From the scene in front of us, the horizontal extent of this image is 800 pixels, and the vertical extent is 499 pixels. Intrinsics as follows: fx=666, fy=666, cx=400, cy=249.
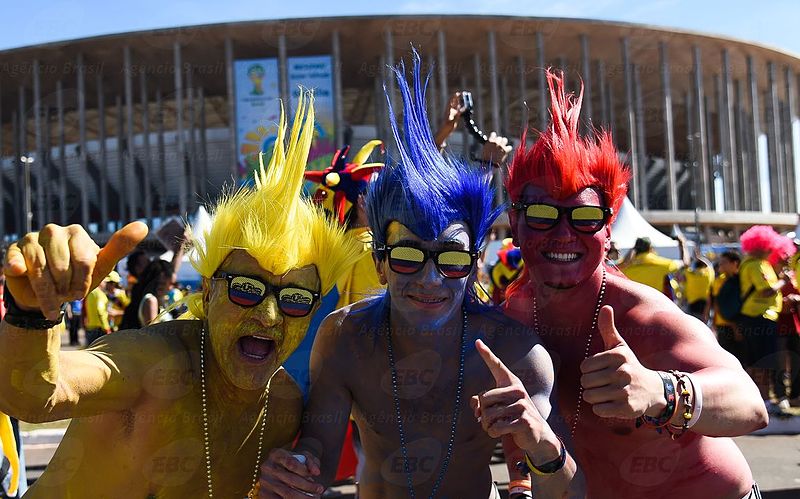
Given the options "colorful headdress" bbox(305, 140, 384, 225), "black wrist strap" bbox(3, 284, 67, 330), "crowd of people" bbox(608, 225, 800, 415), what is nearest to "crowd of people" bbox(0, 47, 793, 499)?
"black wrist strap" bbox(3, 284, 67, 330)

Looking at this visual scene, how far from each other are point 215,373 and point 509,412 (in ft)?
3.10

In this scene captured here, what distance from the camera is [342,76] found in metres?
34.1

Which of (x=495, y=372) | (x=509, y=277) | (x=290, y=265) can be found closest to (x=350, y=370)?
(x=290, y=265)

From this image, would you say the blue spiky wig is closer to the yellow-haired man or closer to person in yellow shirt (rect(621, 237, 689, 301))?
the yellow-haired man

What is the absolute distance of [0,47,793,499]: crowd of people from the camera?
189cm

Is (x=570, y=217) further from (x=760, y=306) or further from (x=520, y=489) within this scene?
(x=760, y=306)

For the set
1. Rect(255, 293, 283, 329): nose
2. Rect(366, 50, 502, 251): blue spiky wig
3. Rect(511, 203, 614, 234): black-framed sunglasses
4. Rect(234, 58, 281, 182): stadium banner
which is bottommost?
Rect(255, 293, 283, 329): nose

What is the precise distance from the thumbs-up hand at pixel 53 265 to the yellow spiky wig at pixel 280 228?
1.84 ft

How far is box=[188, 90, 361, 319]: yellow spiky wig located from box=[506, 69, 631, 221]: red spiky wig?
2.11 feet

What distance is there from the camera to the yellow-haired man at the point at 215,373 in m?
1.92

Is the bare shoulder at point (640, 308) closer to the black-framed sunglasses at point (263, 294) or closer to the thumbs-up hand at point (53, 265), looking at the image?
the black-framed sunglasses at point (263, 294)

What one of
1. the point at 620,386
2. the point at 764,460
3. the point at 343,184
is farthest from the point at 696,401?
the point at 764,460

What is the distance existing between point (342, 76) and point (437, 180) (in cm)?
3329

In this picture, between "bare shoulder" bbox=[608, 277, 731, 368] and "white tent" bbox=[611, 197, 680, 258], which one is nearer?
"bare shoulder" bbox=[608, 277, 731, 368]
